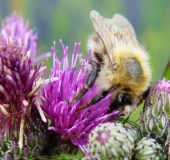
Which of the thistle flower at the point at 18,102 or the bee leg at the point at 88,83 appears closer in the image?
the thistle flower at the point at 18,102

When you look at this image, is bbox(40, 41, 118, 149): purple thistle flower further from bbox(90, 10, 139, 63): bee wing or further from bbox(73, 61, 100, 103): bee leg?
bbox(90, 10, 139, 63): bee wing

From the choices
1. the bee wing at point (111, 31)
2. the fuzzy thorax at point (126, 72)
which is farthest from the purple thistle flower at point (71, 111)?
the bee wing at point (111, 31)

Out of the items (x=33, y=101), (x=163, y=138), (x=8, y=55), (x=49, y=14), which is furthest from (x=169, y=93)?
(x=49, y=14)

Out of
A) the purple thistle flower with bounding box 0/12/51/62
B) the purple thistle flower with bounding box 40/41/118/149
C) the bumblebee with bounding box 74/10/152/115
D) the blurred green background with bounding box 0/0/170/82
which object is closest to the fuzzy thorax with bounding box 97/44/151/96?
the bumblebee with bounding box 74/10/152/115

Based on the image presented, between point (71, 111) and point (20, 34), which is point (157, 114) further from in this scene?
point (20, 34)

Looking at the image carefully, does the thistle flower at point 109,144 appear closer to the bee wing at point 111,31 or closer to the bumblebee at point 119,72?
the bumblebee at point 119,72

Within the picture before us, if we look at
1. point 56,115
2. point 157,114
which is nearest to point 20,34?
point 56,115
